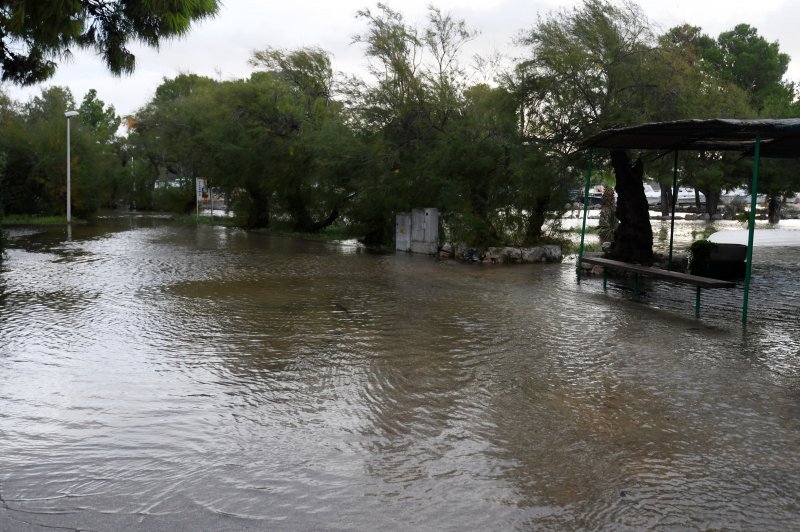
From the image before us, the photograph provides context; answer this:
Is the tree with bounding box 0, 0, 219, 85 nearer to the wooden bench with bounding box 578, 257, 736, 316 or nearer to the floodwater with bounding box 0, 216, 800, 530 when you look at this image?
the floodwater with bounding box 0, 216, 800, 530

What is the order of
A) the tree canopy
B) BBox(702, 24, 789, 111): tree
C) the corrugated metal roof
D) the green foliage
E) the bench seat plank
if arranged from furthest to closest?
1. BBox(702, 24, 789, 111): tree
2. the green foliage
3. the tree canopy
4. the bench seat plank
5. the corrugated metal roof

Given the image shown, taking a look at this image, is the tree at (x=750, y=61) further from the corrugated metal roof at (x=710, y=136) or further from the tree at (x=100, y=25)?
the tree at (x=100, y=25)

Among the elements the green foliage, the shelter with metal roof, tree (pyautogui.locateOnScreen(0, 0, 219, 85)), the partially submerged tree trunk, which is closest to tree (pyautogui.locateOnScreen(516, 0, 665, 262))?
the partially submerged tree trunk

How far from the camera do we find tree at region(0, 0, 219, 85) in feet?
31.0

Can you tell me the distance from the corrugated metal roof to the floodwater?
8.49 ft

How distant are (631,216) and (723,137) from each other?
446 cm

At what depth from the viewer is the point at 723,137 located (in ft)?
38.9

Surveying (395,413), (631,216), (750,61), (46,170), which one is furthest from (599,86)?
(750,61)

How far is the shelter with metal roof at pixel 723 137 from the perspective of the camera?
9.05 metres

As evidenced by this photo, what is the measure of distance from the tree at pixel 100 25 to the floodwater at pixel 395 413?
12.5ft

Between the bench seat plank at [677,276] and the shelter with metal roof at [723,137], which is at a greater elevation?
the shelter with metal roof at [723,137]

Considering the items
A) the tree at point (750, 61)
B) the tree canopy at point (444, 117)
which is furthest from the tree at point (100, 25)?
the tree at point (750, 61)

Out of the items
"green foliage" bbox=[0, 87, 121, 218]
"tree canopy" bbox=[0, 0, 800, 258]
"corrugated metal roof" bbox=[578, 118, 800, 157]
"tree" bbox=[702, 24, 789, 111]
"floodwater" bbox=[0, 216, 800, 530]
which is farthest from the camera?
"tree" bbox=[702, 24, 789, 111]

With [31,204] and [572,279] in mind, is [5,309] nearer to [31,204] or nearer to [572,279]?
[572,279]
